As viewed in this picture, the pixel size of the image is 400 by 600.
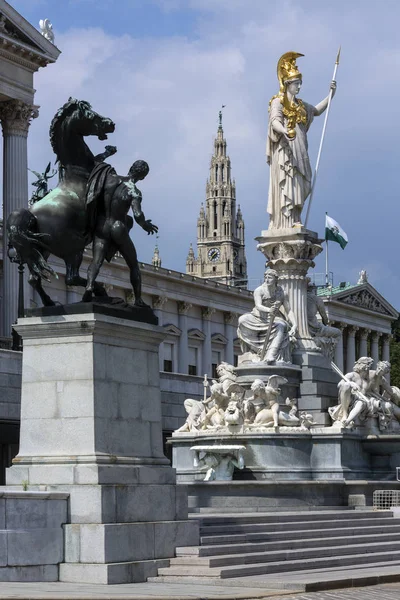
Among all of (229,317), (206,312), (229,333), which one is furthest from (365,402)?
(229,333)

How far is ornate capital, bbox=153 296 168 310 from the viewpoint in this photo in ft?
343

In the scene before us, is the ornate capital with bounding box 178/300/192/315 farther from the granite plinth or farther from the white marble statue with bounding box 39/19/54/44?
the granite plinth

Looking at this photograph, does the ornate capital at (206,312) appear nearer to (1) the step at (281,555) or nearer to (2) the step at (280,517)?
(2) the step at (280,517)

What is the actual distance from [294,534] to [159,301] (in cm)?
8151

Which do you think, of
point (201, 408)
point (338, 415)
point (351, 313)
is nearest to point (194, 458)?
point (201, 408)

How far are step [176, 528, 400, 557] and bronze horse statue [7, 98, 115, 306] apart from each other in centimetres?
385

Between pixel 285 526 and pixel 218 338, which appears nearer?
pixel 285 526

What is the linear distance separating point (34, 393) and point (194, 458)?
1228 cm

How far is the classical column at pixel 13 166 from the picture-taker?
63.8 m

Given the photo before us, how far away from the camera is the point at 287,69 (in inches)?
1468

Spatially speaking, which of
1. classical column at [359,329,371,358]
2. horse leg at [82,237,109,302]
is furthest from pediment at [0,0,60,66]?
classical column at [359,329,371,358]

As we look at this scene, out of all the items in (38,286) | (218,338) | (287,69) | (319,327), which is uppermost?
(218,338)

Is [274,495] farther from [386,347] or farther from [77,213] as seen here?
[386,347]

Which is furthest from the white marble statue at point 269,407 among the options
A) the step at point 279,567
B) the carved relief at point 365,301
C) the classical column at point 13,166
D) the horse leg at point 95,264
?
the carved relief at point 365,301
